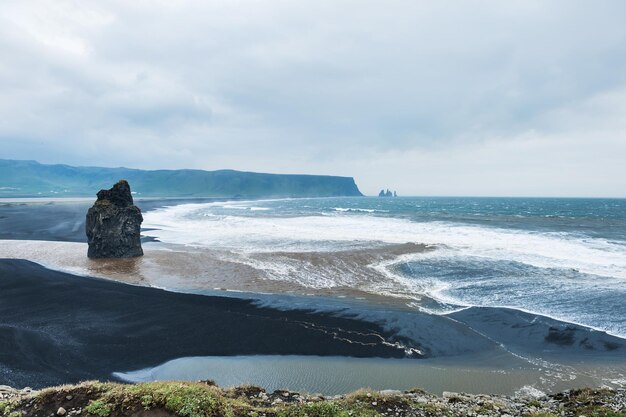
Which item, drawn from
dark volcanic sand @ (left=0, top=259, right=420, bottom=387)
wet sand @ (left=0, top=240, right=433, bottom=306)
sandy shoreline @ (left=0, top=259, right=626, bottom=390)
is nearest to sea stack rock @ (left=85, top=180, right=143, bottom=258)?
wet sand @ (left=0, top=240, right=433, bottom=306)

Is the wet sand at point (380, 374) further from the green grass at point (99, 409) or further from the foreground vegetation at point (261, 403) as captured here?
the green grass at point (99, 409)

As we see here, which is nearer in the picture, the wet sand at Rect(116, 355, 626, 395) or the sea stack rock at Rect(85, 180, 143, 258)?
the wet sand at Rect(116, 355, 626, 395)

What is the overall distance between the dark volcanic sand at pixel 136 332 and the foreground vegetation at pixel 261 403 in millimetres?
3802

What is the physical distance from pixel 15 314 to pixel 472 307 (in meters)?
20.8

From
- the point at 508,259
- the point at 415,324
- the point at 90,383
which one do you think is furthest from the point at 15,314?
the point at 508,259

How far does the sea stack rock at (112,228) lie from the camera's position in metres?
27.7

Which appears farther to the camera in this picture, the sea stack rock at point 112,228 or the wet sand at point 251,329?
the sea stack rock at point 112,228

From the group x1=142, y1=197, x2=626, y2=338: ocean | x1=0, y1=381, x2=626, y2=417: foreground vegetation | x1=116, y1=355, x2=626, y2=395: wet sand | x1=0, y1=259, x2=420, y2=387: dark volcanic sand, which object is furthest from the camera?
x1=142, y1=197, x2=626, y2=338: ocean

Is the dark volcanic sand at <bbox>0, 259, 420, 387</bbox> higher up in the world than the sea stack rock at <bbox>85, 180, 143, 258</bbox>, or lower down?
lower down

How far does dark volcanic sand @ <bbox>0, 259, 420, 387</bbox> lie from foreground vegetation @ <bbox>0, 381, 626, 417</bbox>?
3.80 meters

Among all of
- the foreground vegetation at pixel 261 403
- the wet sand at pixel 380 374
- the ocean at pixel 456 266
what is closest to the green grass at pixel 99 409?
the foreground vegetation at pixel 261 403

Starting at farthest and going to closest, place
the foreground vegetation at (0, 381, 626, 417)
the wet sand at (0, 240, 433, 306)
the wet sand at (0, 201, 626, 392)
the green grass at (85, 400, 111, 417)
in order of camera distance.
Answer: the wet sand at (0, 240, 433, 306), the wet sand at (0, 201, 626, 392), the foreground vegetation at (0, 381, 626, 417), the green grass at (85, 400, 111, 417)

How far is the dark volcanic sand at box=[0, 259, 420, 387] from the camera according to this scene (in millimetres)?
11055

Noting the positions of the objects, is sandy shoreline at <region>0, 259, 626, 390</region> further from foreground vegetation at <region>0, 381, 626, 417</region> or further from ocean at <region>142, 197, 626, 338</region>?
foreground vegetation at <region>0, 381, 626, 417</region>
